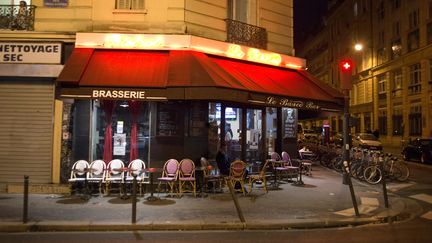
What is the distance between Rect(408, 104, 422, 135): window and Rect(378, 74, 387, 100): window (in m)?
6.75

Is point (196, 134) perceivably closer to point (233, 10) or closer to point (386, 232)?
point (233, 10)

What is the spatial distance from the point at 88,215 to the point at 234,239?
136 inches

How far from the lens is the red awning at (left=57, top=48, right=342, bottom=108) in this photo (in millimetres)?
11180

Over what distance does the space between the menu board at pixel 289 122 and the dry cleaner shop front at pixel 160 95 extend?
1882mm

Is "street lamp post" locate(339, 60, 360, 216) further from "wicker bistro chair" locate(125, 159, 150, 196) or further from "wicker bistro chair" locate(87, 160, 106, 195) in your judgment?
"wicker bistro chair" locate(87, 160, 106, 195)

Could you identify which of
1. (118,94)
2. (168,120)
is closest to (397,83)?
(168,120)

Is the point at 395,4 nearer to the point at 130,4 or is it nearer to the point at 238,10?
the point at 238,10

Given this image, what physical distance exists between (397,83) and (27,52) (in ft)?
126

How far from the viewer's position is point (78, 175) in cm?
1249

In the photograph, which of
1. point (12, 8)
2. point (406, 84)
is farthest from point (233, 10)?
point (406, 84)

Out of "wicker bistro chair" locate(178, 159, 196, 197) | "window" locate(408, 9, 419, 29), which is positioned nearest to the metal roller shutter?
"wicker bistro chair" locate(178, 159, 196, 197)

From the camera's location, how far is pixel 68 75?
A: 11.3 metres

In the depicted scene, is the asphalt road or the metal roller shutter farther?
the metal roller shutter

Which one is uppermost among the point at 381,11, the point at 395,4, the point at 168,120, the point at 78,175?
the point at 381,11
